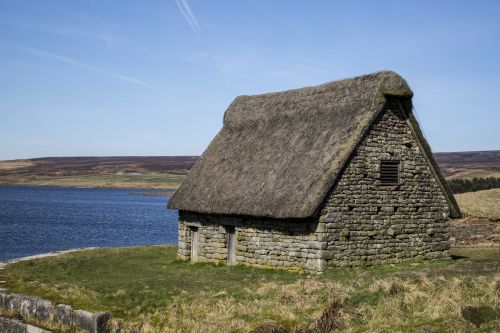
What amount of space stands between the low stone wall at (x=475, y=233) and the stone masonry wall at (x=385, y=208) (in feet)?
24.6

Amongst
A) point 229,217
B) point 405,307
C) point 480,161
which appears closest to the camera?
point 405,307

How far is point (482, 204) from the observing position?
37.4 metres

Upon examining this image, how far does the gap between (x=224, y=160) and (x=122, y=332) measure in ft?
40.4

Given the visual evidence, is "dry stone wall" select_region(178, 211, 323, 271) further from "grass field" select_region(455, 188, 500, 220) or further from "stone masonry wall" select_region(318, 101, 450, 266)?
"grass field" select_region(455, 188, 500, 220)

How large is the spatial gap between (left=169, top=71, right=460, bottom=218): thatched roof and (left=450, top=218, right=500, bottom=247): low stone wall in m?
11.3

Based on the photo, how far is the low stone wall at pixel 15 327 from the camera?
1511 cm

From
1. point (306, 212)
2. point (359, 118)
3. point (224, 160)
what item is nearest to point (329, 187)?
point (306, 212)

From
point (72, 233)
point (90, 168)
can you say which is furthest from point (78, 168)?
point (72, 233)

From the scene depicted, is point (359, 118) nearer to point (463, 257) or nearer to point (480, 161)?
point (463, 257)

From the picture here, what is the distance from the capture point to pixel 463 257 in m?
23.8

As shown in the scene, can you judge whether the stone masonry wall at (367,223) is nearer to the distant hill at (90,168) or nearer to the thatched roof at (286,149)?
the thatched roof at (286,149)

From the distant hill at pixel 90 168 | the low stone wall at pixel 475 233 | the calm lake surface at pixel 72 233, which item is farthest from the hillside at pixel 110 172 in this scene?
the low stone wall at pixel 475 233

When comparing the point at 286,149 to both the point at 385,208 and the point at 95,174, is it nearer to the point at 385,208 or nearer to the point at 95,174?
the point at 385,208

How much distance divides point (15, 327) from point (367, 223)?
442 inches
